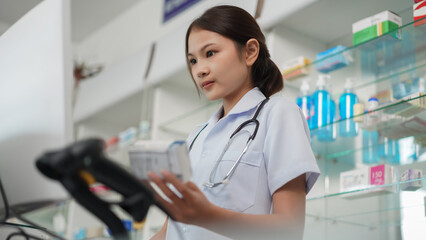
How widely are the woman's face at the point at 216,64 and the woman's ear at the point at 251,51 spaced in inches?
0.8

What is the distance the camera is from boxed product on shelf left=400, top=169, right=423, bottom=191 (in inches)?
66.7

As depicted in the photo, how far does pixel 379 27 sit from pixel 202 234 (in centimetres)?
120

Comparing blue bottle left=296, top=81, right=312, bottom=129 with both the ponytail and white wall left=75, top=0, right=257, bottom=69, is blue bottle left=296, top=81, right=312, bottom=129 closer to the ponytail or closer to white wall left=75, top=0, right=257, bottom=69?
the ponytail

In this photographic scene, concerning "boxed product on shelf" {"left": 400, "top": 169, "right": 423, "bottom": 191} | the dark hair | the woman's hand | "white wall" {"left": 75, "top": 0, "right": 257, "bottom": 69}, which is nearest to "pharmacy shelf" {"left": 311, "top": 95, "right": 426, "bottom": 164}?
"boxed product on shelf" {"left": 400, "top": 169, "right": 423, "bottom": 191}

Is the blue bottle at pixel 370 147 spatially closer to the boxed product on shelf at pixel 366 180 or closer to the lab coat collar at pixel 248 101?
the boxed product on shelf at pixel 366 180

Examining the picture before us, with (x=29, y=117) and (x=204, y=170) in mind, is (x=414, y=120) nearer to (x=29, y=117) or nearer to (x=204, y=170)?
(x=204, y=170)

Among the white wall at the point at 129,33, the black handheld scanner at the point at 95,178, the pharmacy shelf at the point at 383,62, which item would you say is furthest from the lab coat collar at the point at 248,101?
the white wall at the point at 129,33

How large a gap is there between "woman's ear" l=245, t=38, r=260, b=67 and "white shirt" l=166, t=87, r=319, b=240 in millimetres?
158

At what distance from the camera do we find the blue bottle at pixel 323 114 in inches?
80.4

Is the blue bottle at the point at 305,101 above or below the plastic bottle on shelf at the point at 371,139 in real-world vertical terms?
above

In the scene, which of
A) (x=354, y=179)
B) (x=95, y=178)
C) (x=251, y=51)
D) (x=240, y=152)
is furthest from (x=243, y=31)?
(x=354, y=179)

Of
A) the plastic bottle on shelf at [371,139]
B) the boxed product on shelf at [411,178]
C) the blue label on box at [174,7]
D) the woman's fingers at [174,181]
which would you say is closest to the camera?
the woman's fingers at [174,181]

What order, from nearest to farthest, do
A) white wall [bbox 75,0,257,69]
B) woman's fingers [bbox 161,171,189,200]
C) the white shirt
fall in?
woman's fingers [bbox 161,171,189,200] → the white shirt → white wall [bbox 75,0,257,69]

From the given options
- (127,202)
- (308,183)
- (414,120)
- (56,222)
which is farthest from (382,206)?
(56,222)
